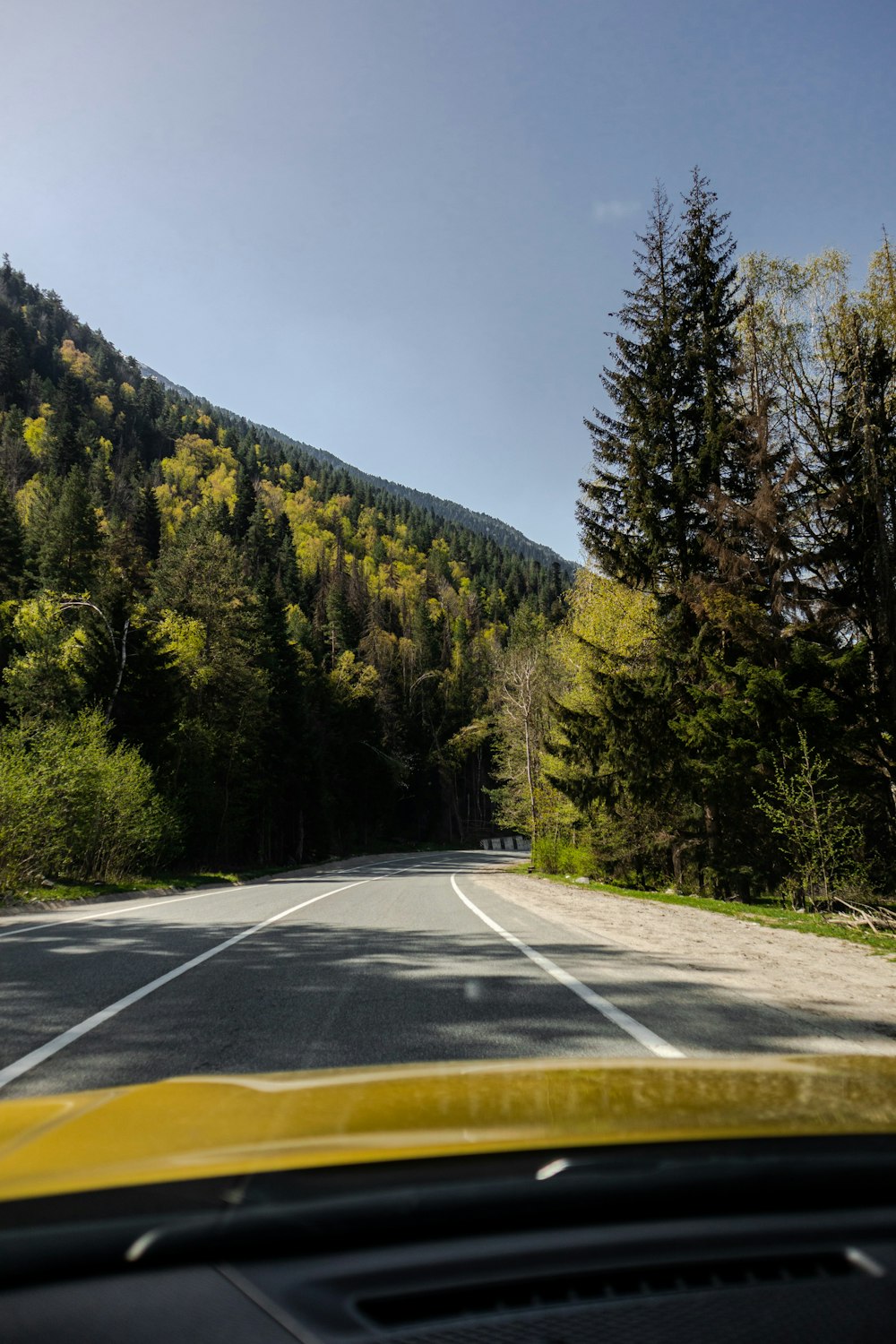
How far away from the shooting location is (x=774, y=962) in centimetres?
887

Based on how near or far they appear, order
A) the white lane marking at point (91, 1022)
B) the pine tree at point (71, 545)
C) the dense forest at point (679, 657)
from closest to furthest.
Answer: the white lane marking at point (91, 1022), the dense forest at point (679, 657), the pine tree at point (71, 545)

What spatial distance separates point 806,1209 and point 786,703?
1832 cm

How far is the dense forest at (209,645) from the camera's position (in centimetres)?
2570

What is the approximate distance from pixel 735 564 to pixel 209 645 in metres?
27.8

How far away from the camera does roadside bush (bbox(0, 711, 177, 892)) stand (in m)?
18.3

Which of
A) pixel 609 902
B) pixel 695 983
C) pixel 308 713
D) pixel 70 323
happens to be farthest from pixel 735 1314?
pixel 70 323

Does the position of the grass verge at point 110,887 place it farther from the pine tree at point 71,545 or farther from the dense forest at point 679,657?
the pine tree at point 71,545

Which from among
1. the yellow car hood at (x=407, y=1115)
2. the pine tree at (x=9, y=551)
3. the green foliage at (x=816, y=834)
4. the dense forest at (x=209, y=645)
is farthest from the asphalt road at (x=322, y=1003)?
the pine tree at (x=9, y=551)

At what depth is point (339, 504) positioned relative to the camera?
14675cm

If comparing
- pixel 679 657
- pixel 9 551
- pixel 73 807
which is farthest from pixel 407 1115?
pixel 9 551

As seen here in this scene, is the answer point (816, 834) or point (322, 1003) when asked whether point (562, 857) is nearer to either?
point (816, 834)

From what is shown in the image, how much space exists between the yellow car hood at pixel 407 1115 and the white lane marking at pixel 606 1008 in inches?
62.2

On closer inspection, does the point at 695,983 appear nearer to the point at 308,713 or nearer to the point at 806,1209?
the point at 806,1209

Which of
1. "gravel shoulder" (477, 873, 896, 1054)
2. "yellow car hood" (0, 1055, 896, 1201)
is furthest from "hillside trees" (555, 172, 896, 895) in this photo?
"yellow car hood" (0, 1055, 896, 1201)
